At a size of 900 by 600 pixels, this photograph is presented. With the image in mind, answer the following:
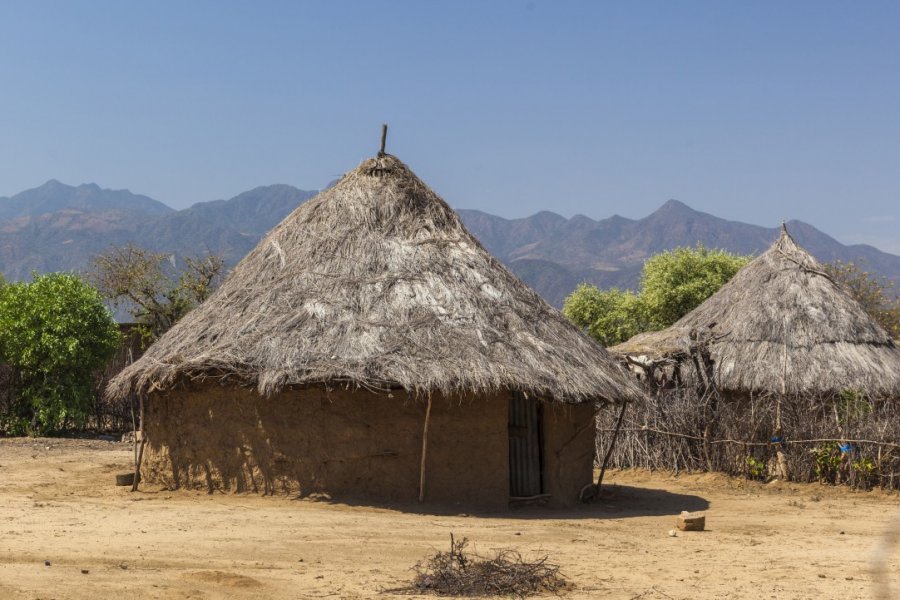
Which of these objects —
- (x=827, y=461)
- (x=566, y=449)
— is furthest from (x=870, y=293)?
(x=566, y=449)

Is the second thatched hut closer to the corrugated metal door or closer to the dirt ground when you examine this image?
the dirt ground

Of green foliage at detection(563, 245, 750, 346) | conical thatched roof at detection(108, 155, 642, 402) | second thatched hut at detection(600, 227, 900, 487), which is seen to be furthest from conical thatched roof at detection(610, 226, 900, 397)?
green foliage at detection(563, 245, 750, 346)

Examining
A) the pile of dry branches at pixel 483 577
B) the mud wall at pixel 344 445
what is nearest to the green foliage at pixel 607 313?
the mud wall at pixel 344 445

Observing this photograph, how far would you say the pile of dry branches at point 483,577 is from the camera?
7.47m

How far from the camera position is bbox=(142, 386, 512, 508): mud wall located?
1171cm

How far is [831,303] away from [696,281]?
12.1 metres

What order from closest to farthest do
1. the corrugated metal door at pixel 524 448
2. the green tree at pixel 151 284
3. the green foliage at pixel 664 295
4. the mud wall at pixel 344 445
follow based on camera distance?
the mud wall at pixel 344 445
the corrugated metal door at pixel 524 448
the green tree at pixel 151 284
the green foliage at pixel 664 295

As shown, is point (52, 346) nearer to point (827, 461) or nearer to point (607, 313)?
→ point (827, 461)

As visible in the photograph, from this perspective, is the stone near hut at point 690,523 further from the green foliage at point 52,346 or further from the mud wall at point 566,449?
the green foliage at point 52,346

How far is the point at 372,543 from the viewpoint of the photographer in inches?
368

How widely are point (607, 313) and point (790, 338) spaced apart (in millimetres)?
17237

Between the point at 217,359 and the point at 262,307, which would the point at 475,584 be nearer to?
the point at 217,359

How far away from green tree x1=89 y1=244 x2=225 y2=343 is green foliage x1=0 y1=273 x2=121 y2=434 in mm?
8257

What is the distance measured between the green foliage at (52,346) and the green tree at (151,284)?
8257mm
